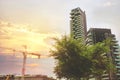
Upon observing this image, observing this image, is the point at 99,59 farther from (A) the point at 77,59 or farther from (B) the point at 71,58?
(B) the point at 71,58

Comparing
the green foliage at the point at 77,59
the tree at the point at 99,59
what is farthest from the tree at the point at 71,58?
the tree at the point at 99,59

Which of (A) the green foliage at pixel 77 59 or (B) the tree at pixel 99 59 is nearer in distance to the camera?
(A) the green foliage at pixel 77 59

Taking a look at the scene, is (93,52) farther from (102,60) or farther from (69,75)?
(69,75)

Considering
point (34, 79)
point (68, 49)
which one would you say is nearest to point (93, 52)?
point (68, 49)

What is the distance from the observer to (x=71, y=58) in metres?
28.3

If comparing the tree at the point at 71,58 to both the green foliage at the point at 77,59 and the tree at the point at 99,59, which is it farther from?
the tree at the point at 99,59

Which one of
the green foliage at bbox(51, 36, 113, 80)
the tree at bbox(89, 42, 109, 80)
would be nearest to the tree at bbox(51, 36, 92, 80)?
the green foliage at bbox(51, 36, 113, 80)

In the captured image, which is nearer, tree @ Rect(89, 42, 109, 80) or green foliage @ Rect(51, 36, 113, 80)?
green foliage @ Rect(51, 36, 113, 80)

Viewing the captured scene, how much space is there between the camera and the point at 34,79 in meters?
84.2

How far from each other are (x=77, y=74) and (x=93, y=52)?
378 centimetres

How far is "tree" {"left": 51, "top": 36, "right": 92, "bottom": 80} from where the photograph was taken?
2833 centimetres

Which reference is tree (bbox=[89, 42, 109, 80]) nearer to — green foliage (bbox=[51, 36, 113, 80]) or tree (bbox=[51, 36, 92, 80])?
green foliage (bbox=[51, 36, 113, 80])

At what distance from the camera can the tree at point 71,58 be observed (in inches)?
1115

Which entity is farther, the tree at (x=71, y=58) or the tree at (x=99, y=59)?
the tree at (x=99, y=59)
